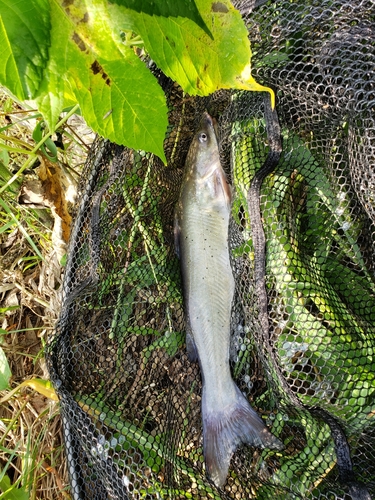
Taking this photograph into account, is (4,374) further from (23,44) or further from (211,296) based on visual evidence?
(23,44)

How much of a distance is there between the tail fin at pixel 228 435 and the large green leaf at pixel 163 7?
5.01 ft

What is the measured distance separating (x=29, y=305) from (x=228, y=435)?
1310mm

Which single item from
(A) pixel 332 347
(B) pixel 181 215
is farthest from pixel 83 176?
(A) pixel 332 347

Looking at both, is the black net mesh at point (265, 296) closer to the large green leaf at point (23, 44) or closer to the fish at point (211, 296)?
the fish at point (211, 296)

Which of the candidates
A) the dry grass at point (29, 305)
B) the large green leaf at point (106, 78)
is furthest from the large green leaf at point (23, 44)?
the dry grass at point (29, 305)

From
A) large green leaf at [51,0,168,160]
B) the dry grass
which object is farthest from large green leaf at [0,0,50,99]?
the dry grass

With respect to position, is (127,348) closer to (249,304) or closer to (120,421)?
(120,421)

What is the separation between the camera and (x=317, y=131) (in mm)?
1767

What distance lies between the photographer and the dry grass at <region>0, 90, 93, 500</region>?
2275 millimetres

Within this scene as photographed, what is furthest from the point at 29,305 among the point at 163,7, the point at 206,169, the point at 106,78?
the point at 163,7

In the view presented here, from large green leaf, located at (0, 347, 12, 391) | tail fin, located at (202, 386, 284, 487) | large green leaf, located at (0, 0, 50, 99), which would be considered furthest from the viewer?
large green leaf, located at (0, 347, 12, 391)

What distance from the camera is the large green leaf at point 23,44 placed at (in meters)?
0.81

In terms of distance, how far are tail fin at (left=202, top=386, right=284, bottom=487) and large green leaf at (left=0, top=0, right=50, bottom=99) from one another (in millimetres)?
1525

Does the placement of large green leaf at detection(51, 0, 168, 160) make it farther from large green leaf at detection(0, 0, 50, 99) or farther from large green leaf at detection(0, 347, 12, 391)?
large green leaf at detection(0, 347, 12, 391)
